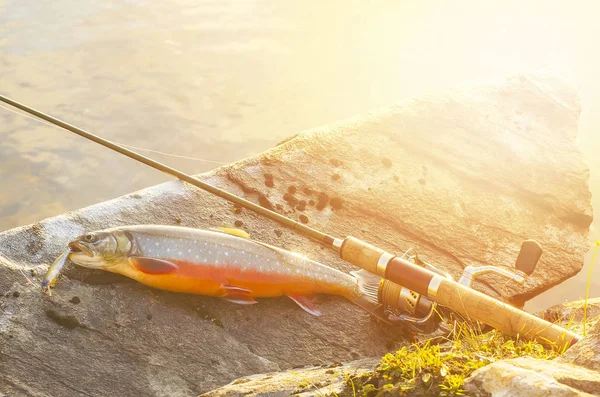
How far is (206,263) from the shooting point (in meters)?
4.26

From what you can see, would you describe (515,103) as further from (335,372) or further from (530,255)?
(335,372)

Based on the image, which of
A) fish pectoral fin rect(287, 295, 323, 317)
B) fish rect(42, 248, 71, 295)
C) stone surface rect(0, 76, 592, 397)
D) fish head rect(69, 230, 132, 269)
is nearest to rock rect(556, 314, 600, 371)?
stone surface rect(0, 76, 592, 397)

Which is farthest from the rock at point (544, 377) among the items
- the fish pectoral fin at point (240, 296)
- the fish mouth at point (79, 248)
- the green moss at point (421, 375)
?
the fish mouth at point (79, 248)

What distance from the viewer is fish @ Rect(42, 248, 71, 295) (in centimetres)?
404

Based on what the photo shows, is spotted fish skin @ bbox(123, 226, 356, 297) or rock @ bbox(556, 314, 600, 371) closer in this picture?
rock @ bbox(556, 314, 600, 371)

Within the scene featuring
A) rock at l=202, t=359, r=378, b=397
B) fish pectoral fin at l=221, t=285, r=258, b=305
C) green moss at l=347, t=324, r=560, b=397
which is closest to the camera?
green moss at l=347, t=324, r=560, b=397

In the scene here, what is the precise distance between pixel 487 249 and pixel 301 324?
2151 mm

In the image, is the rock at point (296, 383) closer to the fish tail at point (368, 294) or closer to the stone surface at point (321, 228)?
the stone surface at point (321, 228)

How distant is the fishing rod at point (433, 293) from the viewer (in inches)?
147

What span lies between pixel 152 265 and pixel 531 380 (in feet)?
8.80

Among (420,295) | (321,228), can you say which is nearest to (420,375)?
(420,295)

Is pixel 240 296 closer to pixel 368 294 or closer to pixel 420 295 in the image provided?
pixel 368 294

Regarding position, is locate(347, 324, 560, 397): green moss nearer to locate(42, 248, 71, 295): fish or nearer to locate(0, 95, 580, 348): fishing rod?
locate(0, 95, 580, 348): fishing rod

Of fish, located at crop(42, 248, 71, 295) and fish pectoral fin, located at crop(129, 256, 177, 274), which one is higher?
fish pectoral fin, located at crop(129, 256, 177, 274)
